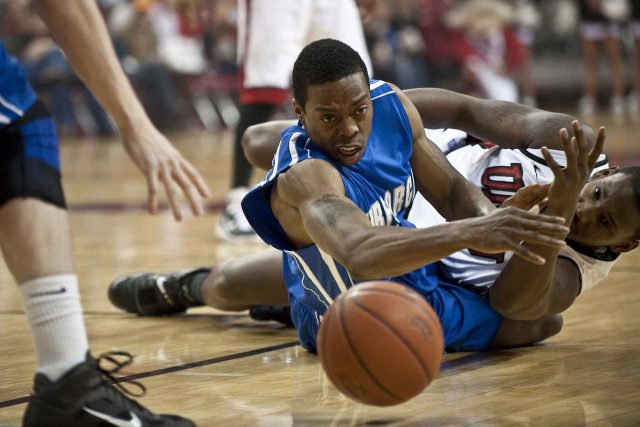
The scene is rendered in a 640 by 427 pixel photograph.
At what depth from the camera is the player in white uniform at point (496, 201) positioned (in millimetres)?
3623

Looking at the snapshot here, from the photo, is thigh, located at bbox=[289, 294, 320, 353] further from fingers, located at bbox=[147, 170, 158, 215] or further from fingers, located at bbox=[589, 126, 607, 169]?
fingers, located at bbox=[147, 170, 158, 215]

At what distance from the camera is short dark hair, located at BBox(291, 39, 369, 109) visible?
3.20 m

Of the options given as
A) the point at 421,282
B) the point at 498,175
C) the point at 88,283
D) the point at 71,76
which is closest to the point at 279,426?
the point at 421,282

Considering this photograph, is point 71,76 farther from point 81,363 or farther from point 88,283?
point 81,363

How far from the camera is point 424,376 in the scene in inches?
111

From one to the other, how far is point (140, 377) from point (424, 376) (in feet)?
3.31

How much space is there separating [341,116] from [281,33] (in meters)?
3.37

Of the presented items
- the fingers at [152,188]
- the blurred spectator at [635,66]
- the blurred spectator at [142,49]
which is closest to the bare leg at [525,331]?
the fingers at [152,188]

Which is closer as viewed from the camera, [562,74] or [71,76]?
[71,76]

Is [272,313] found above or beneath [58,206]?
beneath

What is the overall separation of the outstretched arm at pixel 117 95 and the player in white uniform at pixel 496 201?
3.99ft

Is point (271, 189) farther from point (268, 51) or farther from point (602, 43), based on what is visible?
point (602, 43)

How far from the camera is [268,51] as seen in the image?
658 cm

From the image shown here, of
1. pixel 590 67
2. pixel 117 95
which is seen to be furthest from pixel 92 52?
pixel 590 67
